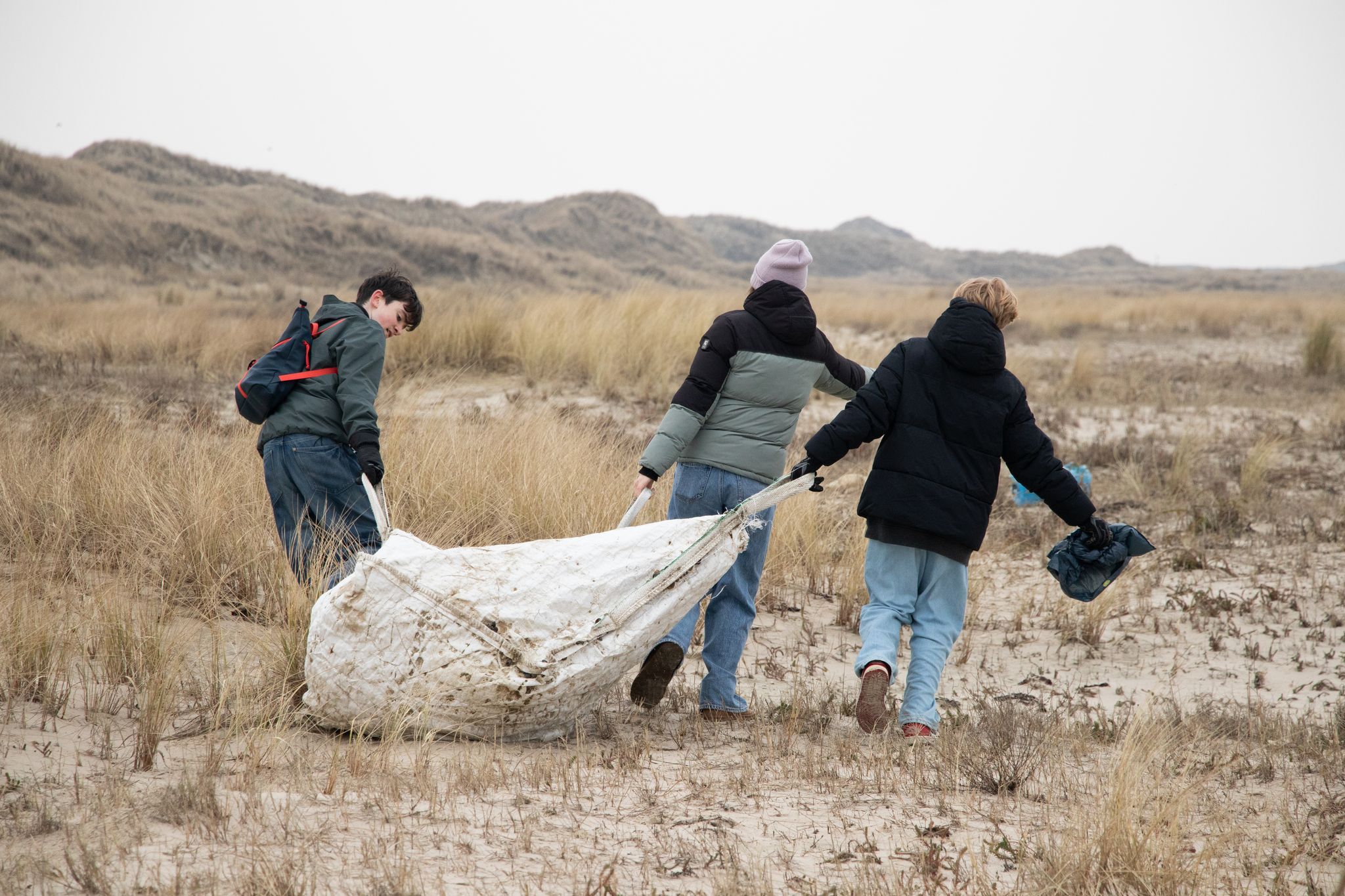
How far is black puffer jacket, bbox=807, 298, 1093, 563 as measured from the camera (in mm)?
3480

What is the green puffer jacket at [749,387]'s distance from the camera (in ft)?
11.8

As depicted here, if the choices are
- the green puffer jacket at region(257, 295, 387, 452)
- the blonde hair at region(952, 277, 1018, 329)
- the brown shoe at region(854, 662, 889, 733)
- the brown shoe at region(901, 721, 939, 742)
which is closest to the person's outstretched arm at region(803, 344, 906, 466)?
the blonde hair at region(952, 277, 1018, 329)

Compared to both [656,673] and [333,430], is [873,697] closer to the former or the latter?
[656,673]

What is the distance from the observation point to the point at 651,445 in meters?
3.54

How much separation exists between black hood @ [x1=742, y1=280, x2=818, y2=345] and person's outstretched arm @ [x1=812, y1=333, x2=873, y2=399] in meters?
0.18

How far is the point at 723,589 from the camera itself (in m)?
3.78

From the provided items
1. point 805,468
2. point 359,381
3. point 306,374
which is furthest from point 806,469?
point 306,374

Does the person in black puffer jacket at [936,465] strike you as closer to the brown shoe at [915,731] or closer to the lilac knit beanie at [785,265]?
the brown shoe at [915,731]

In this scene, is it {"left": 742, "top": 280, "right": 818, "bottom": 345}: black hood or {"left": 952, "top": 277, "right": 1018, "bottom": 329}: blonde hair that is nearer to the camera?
{"left": 952, "top": 277, "right": 1018, "bottom": 329}: blonde hair

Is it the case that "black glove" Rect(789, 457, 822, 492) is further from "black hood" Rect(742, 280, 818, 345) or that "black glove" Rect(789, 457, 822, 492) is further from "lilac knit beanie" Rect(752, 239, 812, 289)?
"lilac knit beanie" Rect(752, 239, 812, 289)

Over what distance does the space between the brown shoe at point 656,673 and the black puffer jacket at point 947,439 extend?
2.97 feet

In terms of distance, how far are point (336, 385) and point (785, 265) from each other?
1.84 meters

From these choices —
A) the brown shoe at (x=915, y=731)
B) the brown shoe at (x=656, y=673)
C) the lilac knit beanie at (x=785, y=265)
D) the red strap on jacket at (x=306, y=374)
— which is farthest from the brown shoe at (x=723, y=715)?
the red strap on jacket at (x=306, y=374)

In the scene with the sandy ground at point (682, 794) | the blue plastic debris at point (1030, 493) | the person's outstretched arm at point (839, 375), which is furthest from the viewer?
the blue plastic debris at point (1030, 493)
